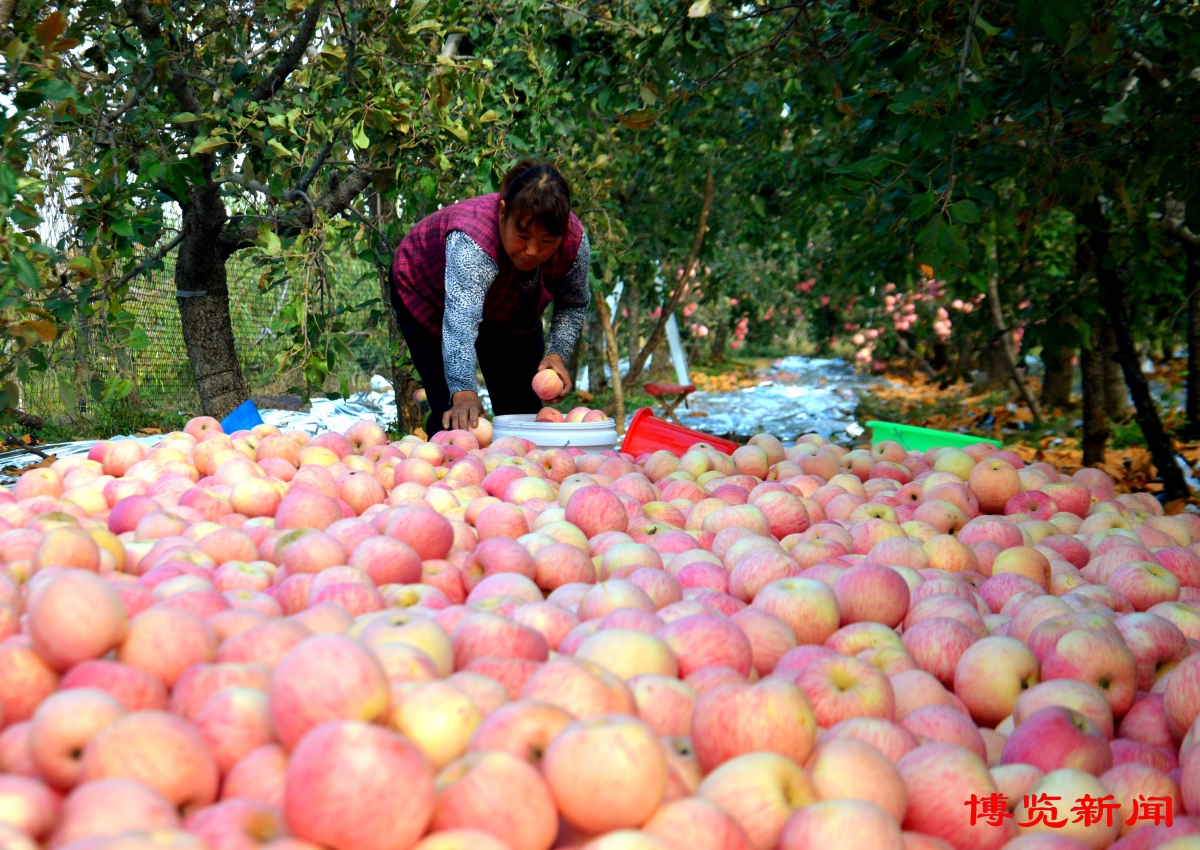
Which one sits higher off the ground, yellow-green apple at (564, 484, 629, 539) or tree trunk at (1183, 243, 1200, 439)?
tree trunk at (1183, 243, 1200, 439)

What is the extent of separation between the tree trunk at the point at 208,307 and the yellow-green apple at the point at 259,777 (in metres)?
4.19

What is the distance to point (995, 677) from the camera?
1519mm

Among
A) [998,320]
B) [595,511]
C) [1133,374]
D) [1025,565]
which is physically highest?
[998,320]

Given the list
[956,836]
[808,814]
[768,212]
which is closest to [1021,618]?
[956,836]

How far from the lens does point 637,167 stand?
8.62 m

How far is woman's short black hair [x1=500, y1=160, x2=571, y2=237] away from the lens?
10.7 feet

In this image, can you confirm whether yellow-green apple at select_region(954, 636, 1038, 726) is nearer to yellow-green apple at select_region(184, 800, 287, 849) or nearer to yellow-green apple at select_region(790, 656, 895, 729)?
yellow-green apple at select_region(790, 656, 895, 729)

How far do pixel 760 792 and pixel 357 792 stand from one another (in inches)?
18.1

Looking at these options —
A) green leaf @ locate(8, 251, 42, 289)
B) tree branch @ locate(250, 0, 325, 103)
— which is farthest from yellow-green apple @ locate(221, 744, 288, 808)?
tree branch @ locate(250, 0, 325, 103)

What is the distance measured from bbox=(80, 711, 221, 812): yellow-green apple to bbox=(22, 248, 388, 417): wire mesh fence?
4.41 metres

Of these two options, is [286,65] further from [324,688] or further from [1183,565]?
[1183,565]

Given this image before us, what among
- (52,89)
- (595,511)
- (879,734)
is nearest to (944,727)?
(879,734)

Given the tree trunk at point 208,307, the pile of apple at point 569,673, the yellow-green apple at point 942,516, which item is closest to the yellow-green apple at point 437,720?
the pile of apple at point 569,673

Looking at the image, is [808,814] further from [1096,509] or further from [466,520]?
[1096,509]
